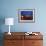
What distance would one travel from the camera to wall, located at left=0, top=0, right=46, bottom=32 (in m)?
4.64

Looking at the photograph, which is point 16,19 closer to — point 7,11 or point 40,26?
point 7,11

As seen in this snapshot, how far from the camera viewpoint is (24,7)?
15.2 feet

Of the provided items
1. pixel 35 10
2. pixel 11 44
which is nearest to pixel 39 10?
pixel 35 10

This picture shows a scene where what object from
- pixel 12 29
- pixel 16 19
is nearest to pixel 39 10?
pixel 16 19

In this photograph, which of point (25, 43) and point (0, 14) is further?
point (0, 14)

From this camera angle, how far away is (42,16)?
4660 mm

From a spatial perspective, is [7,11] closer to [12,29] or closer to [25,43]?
[12,29]

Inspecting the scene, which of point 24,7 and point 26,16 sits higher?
point 24,7

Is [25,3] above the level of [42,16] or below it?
above

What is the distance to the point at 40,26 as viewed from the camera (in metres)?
4.68

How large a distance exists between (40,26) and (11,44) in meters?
1.25

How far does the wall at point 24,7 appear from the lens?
4637 millimetres

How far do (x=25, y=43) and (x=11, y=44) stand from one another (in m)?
0.43

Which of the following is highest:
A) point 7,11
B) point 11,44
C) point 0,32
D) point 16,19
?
point 7,11
